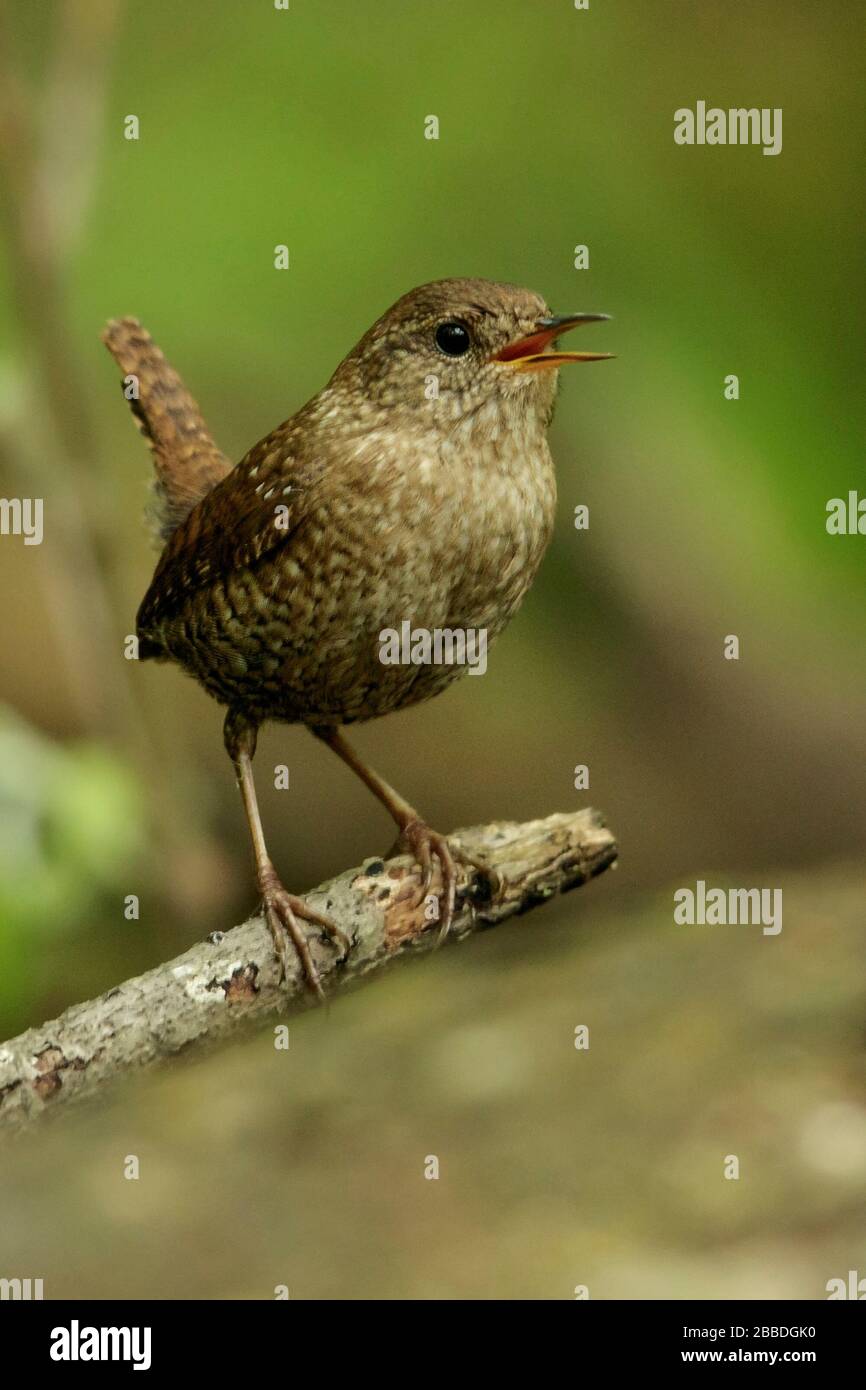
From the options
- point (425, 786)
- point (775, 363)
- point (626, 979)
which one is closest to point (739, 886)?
point (626, 979)

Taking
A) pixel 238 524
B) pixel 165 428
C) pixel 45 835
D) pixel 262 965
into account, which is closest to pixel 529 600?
pixel 165 428

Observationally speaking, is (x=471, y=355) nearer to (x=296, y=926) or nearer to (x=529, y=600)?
(x=296, y=926)

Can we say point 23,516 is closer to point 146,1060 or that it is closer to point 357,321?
point 357,321

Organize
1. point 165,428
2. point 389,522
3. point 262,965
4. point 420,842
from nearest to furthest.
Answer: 1. point 262,965
2. point 389,522
3. point 420,842
4. point 165,428

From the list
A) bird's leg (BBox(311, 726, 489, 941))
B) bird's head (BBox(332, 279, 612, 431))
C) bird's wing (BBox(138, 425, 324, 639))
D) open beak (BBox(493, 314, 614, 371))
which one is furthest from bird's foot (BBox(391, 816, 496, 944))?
open beak (BBox(493, 314, 614, 371))

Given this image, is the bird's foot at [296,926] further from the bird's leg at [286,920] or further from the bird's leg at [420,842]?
the bird's leg at [420,842]

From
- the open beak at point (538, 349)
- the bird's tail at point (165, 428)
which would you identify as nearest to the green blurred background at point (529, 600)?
the bird's tail at point (165, 428)

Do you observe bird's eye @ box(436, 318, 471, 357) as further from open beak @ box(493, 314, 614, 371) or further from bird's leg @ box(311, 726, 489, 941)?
bird's leg @ box(311, 726, 489, 941)
